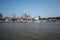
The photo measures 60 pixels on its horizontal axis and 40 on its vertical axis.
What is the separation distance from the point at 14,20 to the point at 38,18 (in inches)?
686

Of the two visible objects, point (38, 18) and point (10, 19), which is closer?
point (10, 19)

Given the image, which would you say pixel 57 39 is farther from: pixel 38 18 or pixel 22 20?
pixel 38 18

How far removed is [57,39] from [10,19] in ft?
143

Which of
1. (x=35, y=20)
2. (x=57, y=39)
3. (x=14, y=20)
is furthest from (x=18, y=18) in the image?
(x=57, y=39)

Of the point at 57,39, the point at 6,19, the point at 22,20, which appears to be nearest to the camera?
the point at 57,39

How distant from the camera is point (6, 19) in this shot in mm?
48375

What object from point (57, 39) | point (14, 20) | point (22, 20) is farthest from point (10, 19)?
point (57, 39)

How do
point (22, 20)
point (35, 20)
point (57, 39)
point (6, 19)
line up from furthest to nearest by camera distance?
point (35, 20)
point (22, 20)
point (6, 19)
point (57, 39)

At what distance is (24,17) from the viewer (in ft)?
173

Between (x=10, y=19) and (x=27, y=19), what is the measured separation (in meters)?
6.73

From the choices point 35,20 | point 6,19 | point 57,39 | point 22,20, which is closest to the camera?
point 57,39

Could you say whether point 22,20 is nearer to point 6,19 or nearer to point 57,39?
point 6,19

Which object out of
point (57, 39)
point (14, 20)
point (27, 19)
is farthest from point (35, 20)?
point (57, 39)

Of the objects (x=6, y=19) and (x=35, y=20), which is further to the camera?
(x=35, y=20)
